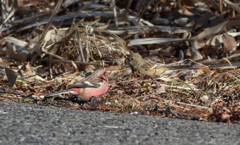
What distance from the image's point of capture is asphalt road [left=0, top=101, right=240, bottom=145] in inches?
118

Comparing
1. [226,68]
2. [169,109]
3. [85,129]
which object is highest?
[85,129]

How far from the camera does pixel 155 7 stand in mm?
8953

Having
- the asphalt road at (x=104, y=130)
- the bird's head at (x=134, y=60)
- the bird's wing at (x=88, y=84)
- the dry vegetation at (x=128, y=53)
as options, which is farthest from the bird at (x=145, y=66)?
the asphalt road at (x=104, y=130)

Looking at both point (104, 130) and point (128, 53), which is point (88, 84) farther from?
point (128, 53)

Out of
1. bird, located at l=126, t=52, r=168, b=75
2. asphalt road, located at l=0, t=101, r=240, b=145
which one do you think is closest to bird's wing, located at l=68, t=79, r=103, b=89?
asphalt road, located at l=0, t=101, r=240, b=145

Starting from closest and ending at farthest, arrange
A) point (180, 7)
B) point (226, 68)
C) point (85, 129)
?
point (85, 129) → point (226, 68) → point (180, 7)

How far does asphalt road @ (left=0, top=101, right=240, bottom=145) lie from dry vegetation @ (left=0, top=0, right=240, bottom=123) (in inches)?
18.3

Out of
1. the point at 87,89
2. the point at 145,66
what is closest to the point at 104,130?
the point at 87,89

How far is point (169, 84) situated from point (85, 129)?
2.47 meters

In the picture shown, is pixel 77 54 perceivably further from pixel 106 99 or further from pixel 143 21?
pixel 106 99

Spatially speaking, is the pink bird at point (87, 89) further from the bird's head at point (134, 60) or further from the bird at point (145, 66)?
the bird's head at point (134, 60)

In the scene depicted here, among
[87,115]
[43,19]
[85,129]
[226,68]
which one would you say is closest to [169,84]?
[226,68]

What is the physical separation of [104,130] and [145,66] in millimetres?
3458

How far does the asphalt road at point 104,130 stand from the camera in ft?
9.86
